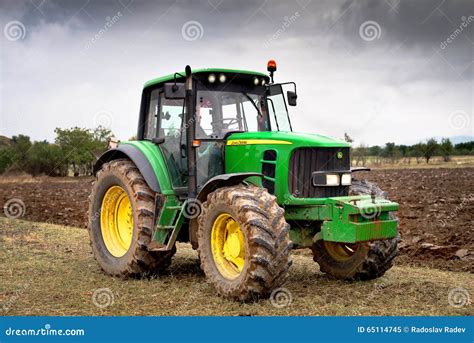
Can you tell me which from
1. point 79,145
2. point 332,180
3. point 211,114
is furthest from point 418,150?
point 211,114

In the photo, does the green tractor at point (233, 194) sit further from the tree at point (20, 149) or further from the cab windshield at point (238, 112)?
the tree at point (20, 149)

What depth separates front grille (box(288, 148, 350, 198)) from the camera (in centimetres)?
698

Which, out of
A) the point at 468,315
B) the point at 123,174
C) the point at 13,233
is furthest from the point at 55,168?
the point at 468,315

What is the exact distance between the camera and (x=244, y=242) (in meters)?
6.25

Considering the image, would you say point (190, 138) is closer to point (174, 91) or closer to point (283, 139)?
point (174, 91)

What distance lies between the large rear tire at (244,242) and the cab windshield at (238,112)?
118cm

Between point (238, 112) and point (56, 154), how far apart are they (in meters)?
49.6

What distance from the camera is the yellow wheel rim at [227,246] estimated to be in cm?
663

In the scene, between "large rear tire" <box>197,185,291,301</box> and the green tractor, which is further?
the green tractor

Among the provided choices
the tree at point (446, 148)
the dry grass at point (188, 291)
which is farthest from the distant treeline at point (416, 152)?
the dry grass at point (188, 291)

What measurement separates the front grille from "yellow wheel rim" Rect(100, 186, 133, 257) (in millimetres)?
2735

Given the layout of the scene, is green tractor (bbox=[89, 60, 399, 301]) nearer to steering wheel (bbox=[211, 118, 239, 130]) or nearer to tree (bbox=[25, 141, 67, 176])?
steering wheel (bbox=[211, 118, 239, 130])

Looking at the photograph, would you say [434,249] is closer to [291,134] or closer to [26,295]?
[291,134]

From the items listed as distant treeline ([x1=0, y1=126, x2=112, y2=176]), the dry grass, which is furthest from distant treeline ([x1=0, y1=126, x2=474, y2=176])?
the dry grass
